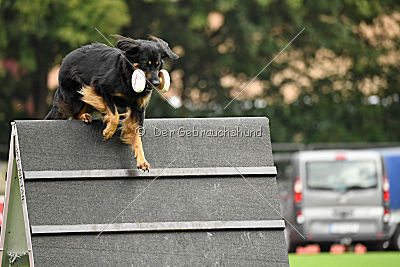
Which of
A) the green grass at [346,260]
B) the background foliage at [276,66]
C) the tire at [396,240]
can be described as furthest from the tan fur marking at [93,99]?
the background foliage at [276,66]

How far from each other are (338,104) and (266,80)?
2.09 meters

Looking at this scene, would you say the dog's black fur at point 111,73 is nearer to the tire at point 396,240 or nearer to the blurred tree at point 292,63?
the tire at point 396,240

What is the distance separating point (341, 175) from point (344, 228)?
0.90 meters

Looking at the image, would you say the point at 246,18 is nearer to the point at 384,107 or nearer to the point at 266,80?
the point at 266,80

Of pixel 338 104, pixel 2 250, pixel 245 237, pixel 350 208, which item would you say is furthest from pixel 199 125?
pixel 338 104

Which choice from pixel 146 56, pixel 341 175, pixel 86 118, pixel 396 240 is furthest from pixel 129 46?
pixel 396 240

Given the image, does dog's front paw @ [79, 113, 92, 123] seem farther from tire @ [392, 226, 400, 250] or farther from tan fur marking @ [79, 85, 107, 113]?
tire @ [392, 226, 400, 250]

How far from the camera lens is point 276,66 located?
21922 millimetres

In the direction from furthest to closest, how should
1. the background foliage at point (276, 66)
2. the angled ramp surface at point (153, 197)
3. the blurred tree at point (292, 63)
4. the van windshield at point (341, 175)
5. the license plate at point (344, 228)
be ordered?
the blurred tree at point (292, 63), the background foliage at point (276, 66), the van windshield at point (341, 175), the license plate at point (344, 228), the angled ramp surface at point (153, 197)

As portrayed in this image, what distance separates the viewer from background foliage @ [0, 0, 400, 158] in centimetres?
2033

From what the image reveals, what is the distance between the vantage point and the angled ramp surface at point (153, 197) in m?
4.73

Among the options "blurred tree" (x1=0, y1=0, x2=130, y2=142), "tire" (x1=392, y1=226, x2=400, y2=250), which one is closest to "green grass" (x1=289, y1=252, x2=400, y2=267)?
"tire" (x1=392, y1=226, x2=400, y2=250)

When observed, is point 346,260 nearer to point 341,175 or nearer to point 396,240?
point 396,240

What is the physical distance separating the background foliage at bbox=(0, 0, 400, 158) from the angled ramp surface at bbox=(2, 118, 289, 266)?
47.0ft
